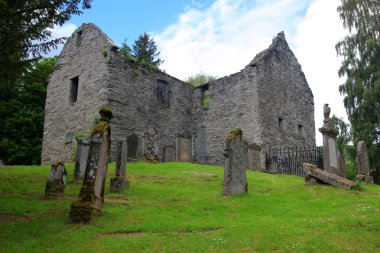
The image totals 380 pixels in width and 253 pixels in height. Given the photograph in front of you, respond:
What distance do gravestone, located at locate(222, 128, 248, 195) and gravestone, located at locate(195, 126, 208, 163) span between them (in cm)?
1225

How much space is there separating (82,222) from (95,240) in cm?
135

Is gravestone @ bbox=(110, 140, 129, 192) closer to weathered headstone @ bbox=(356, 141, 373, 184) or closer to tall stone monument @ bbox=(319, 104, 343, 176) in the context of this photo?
tall stone monument @ bbox=(319, 104, 343, 176)

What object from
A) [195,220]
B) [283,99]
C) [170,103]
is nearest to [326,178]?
[195,220]

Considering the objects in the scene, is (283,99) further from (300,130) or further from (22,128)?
(22,128)

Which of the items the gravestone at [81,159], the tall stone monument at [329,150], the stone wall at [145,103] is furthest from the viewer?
the stone wall at [145,103]

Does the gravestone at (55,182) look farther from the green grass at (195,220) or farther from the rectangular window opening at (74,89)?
the rectangular window opening at (74,89)

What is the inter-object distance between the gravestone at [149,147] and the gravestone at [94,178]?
11.8 meters

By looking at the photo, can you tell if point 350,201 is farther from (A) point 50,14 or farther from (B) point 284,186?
(A) point 50,14

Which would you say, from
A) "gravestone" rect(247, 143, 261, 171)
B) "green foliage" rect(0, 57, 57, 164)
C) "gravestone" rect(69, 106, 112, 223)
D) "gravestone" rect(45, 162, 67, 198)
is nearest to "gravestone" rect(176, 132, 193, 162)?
"gravestone" rect(247, 143, 261, 171)

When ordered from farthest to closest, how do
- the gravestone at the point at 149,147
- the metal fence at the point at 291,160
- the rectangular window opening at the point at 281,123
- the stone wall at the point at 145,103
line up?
the rectangular window opening at the point at 281,123, the stone wall at the point at 145,103, the gravestone at the point at 149,147, the metal fence at the point at 291,160

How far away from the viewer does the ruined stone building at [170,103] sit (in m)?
24.1

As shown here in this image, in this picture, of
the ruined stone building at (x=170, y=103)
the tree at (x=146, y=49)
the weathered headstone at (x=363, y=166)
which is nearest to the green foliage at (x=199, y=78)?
the tree at (x=146, y=49)

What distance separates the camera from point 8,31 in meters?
8.83

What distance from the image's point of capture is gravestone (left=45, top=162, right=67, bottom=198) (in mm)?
11188
